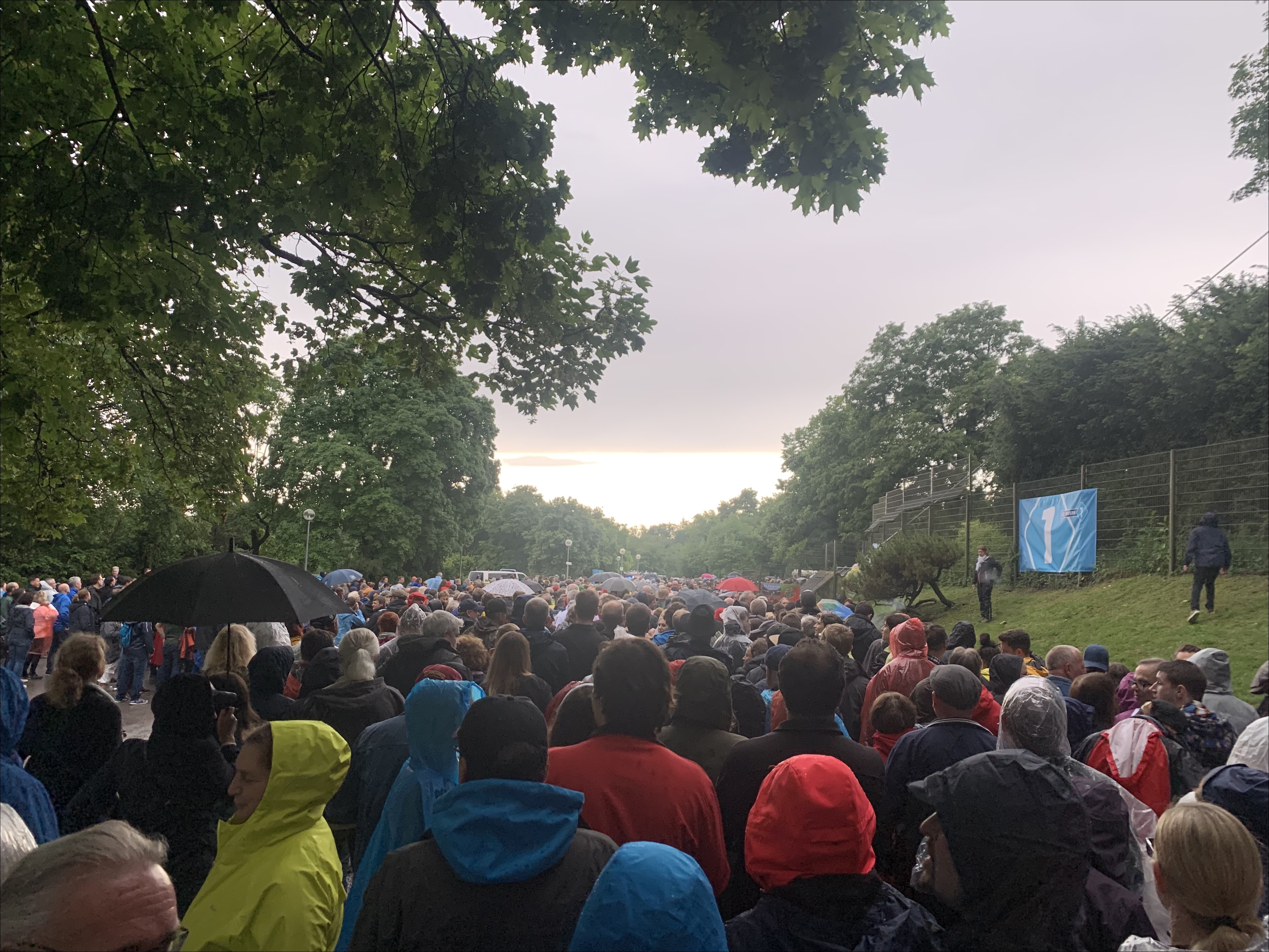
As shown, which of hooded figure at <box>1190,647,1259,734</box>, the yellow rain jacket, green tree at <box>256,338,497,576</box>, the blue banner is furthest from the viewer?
green tree at <box>256,338,497,576</box>

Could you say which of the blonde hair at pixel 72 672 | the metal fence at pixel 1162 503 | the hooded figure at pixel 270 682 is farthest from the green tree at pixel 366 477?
the blonde hair at pixel 72 672

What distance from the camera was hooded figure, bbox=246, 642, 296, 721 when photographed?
559 cm

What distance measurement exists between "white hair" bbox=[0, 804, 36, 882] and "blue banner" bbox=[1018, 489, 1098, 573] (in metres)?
17.0

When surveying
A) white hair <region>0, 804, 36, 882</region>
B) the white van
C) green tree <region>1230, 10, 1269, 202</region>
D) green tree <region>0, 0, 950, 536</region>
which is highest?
green tree <region>1230, 10, 1269, 202</region>

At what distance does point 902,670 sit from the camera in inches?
230

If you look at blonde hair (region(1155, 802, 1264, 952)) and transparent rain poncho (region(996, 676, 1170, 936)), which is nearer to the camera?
blonde hair (region(1155, 802, 1264, 952))

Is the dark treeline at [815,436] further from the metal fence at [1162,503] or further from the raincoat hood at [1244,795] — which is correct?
the raincoat hood at [1244,795]

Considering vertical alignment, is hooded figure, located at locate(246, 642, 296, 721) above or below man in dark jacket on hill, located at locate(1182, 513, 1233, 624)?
below

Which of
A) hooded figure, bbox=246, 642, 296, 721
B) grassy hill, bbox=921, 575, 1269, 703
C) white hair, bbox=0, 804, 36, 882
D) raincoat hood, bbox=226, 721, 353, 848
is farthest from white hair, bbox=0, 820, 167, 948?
grassy hill, bbox=921, 575, 1269, 703

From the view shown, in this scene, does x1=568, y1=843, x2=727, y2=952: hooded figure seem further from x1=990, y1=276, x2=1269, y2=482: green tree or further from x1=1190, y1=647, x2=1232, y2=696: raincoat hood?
x1=990, y1=276, x2=1269, y2=482: green tree

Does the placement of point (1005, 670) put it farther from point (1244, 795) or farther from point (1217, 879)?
point (1217, 879)

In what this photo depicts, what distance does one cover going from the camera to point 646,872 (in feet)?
5.68

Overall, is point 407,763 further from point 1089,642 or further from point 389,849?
point 1089,642

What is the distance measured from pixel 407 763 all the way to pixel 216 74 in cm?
487
